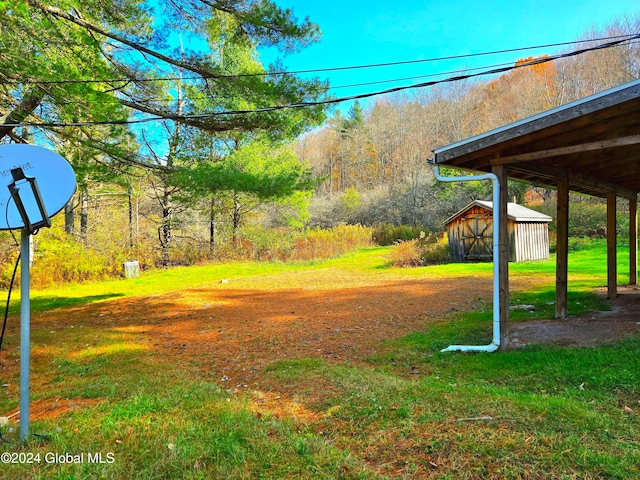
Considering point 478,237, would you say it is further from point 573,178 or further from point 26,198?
point 26,198

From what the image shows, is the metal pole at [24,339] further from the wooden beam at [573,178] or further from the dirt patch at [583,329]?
the wooden beam at [573,178]

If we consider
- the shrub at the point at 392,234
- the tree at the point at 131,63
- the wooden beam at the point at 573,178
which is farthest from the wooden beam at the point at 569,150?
the shrub at the point at 392,234

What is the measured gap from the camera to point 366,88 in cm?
689

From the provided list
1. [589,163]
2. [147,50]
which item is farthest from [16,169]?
[589,163]

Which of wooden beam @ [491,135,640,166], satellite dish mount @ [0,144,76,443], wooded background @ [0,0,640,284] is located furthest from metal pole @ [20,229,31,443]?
wooden beam @ [491,135,640,166]

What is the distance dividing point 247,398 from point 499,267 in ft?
11.0

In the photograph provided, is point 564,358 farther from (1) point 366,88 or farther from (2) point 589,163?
(1) point 366,88

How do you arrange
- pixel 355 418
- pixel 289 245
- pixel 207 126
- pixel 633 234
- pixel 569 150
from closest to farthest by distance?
pixel 355 418 < pixel 569 150 < pixel 207 126 < pixel 633 234 < pixel 289 245

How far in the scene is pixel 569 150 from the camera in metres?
4.30

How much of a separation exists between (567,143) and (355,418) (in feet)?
13.9

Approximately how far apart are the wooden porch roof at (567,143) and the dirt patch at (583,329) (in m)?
2.19

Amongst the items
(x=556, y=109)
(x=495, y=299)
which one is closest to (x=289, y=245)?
(x=495, y=299)

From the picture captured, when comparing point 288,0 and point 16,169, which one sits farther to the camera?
point 288,0

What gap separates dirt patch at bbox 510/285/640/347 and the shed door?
9399 mm
